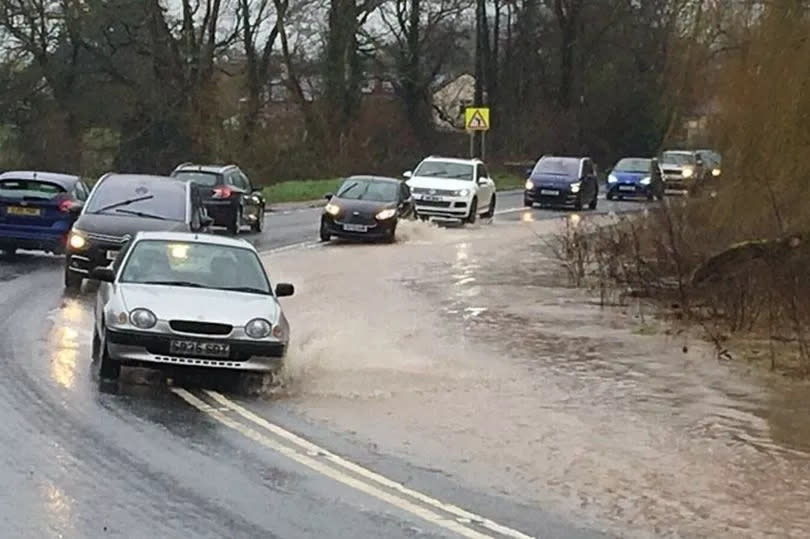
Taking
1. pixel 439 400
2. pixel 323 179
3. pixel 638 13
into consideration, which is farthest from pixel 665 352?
pixel 638 13

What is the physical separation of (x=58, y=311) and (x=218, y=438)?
308 inches

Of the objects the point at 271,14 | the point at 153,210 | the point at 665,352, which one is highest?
the point at 271,14

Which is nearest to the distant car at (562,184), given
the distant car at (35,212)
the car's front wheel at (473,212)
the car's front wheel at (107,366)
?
the car's front wheel at (473,212)

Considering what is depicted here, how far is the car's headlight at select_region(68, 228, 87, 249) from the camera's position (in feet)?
67.4

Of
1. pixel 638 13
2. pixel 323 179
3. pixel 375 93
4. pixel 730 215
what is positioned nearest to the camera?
pixel 730 215

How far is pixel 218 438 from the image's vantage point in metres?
11.0

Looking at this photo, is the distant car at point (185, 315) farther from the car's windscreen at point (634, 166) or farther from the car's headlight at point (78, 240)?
the car's windscreen at point (634, 166)

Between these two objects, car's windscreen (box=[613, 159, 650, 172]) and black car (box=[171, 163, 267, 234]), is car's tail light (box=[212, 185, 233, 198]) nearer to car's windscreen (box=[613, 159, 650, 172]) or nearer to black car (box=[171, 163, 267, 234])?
black car (box=[171, 163, 267, 234])

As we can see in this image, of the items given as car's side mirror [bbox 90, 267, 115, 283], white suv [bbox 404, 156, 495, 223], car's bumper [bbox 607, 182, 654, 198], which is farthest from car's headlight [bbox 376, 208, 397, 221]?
car's bumper [bbox 607, 182, 654, 198]

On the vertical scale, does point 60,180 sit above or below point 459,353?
above

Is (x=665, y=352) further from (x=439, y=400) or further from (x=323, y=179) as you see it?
(x=323, y=179)

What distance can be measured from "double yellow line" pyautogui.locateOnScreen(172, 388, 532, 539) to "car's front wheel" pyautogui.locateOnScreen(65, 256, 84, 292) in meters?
8.05

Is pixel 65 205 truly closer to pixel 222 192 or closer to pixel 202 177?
pixel 222 192

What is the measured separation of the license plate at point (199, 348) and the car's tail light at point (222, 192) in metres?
19.8
